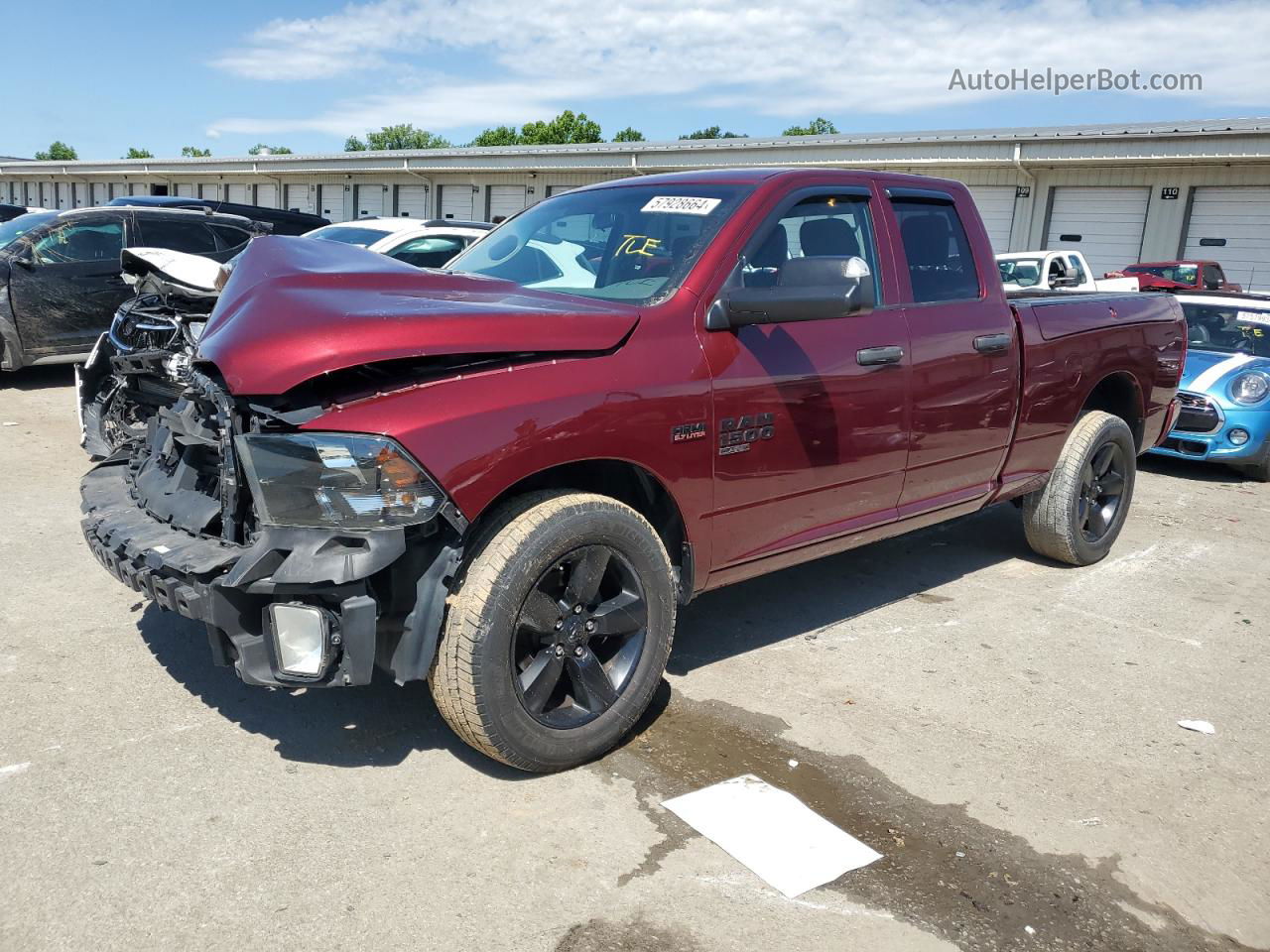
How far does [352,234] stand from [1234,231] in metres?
18.2

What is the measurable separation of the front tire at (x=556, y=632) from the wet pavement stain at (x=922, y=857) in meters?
0.27

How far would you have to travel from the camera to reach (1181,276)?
1736 cm

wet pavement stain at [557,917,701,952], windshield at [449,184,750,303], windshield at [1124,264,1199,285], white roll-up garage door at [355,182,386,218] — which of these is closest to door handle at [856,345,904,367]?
windshield at [449,184,750,303]

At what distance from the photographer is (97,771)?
3.20 m

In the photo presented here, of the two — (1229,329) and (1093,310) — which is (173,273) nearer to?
(1093,310)

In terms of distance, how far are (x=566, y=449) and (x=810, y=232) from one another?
5.30 ft

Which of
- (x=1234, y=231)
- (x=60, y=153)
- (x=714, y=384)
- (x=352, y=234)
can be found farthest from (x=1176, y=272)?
(x=60, y=153)

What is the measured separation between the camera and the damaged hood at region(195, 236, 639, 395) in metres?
2.88

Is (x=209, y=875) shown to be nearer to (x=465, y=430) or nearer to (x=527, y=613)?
(x=527, y=613)

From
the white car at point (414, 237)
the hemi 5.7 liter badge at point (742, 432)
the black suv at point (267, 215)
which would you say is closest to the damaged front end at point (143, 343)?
the hemi 5.7 liter badge at point (742, 432)

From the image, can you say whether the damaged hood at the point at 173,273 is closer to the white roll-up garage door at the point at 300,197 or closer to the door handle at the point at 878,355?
the door handle at the point at 878,355

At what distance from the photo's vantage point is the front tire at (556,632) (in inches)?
119

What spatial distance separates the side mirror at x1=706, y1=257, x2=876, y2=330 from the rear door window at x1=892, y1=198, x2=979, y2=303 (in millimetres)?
1006

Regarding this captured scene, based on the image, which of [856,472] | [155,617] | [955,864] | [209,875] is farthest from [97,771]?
[856,472]
